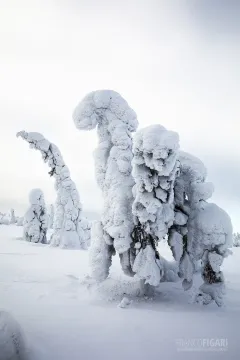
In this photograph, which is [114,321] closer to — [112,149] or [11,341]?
[11,341]

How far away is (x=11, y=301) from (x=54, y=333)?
1.94 meters

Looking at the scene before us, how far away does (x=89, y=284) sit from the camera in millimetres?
6824

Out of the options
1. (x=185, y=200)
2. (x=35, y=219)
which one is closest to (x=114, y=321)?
(x=185, y=200)

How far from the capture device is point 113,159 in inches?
265

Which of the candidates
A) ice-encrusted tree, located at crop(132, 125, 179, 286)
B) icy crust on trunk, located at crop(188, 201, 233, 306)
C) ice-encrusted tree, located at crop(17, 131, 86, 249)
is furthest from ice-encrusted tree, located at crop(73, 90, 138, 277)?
ice-encrusted tree, located at crop(17, 131, 86, 249)

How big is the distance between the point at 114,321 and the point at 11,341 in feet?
5.49

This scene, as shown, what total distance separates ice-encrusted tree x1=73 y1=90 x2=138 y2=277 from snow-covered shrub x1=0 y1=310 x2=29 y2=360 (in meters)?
2.68

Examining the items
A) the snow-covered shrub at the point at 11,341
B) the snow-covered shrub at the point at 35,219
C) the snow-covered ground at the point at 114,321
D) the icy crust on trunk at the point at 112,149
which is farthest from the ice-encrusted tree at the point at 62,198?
the snow-covered shrub at the point at 11,341

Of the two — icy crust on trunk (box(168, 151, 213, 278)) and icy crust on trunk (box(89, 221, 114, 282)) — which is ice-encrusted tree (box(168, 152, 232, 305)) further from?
icy crust on trunk (box(89, 221, 114, 282))

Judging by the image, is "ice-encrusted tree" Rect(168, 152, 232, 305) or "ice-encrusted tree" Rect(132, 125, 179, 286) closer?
"ice-encrusted tree" Rect(132, 125, 179, 286)

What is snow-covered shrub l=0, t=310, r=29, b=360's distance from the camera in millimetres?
3248

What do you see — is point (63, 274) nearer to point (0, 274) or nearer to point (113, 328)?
point (0, 274)

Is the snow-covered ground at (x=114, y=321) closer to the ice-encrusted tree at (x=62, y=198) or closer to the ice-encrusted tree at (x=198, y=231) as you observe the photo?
the ice-encrusted tree at (x=198, y=231)

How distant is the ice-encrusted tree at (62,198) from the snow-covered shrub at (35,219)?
338cm
